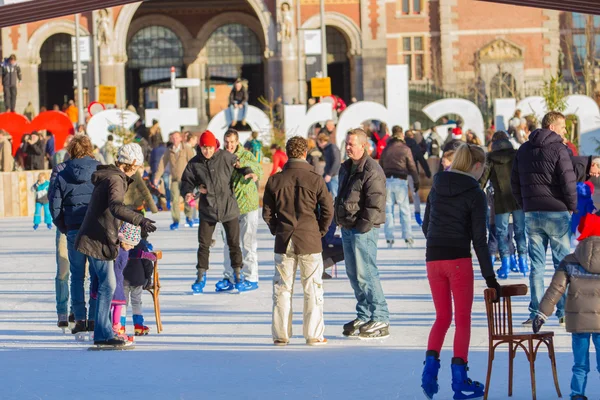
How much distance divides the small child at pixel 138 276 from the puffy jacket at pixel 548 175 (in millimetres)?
2909

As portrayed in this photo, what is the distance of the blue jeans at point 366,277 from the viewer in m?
9.62

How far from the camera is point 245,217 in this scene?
12.4 m

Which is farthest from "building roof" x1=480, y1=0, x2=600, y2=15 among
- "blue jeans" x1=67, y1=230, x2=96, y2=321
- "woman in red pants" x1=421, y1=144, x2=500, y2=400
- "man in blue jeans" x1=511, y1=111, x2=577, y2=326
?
"blue jeans" x1=67, y1=230, x2=96, y2=321

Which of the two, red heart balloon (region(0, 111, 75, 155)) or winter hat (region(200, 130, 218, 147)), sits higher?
red heart balloon (region(0, 111, 75, 155))

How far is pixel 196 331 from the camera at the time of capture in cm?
1002

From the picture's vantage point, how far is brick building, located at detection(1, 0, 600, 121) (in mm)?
37188

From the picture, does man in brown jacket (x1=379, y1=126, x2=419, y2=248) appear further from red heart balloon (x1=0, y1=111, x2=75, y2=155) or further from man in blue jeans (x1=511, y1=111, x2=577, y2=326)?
red heart balloon (x1=0, y1=111, x2=75, y2=155)

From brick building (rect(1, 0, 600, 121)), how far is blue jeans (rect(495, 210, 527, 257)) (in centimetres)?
2297

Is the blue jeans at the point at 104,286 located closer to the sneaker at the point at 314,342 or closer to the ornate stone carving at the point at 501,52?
the sneaker at the point at 314,342

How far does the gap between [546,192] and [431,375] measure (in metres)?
2.65

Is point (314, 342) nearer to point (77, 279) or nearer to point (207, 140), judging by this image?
point (77, 279)

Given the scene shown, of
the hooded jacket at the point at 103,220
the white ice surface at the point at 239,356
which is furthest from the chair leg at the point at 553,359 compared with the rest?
the hooded jacket at the point at 103,220

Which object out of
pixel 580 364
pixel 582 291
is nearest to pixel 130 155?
pixel 582 291

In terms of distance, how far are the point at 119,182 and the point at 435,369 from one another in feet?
9.49
